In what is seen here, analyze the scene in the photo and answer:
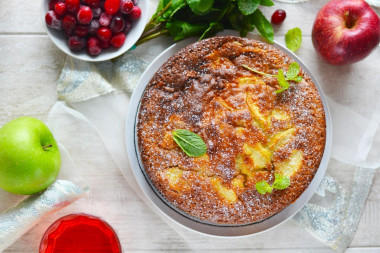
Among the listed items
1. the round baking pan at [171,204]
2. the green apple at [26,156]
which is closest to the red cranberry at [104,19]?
the round baking pan at [171,204]

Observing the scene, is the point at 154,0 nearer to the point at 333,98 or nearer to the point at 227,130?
the point at 227,130

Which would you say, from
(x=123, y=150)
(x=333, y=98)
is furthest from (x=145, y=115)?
(x=333, y=98)

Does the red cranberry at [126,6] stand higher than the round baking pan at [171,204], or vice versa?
the red cranberry at [126,6]

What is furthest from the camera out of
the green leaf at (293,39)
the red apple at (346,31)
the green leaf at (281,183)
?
the green leaf at (293,39)

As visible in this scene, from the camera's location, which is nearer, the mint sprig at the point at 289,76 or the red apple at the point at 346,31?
the mint sprig at the point at 289,76

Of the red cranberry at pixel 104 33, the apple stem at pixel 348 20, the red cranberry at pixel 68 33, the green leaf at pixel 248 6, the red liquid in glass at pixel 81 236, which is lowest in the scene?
the red liquid in glass at pixel 81 236

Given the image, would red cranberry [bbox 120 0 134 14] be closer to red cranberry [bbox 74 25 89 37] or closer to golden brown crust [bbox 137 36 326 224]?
red cranberry [bbox 74 25 89 37]

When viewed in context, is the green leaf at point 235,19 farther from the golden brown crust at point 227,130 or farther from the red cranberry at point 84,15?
the red cranberry at point 84,15
